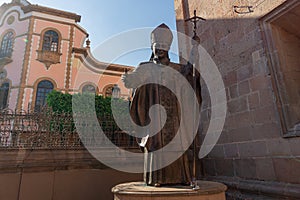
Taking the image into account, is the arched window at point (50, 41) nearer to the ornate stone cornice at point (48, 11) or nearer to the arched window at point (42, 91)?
the ornate stone cornice at point (48, 11)

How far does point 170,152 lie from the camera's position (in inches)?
105

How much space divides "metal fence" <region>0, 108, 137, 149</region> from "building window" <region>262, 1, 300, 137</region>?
11.0ft

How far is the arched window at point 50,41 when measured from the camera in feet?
52.6

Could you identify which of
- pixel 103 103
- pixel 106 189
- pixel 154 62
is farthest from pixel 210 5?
pixel 103 103

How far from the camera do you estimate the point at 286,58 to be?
11.8 ft

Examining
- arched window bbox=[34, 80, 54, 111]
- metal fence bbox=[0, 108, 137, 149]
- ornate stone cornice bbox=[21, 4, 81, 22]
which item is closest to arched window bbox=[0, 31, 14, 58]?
ornate stone cornice bbox=[21, 4, 81, 22]

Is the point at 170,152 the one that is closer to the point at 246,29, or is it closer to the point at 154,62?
the point at 154,62

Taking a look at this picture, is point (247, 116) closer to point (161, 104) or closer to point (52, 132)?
point (161, 104)

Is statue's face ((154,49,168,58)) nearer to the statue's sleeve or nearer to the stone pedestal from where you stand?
the statue's sleeve

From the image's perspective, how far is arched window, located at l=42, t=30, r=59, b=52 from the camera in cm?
1603

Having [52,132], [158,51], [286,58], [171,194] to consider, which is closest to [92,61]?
[52,132]

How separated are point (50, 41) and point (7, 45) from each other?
342cm

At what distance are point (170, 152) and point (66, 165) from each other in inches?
109

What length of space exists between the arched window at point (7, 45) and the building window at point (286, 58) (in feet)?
57.5
